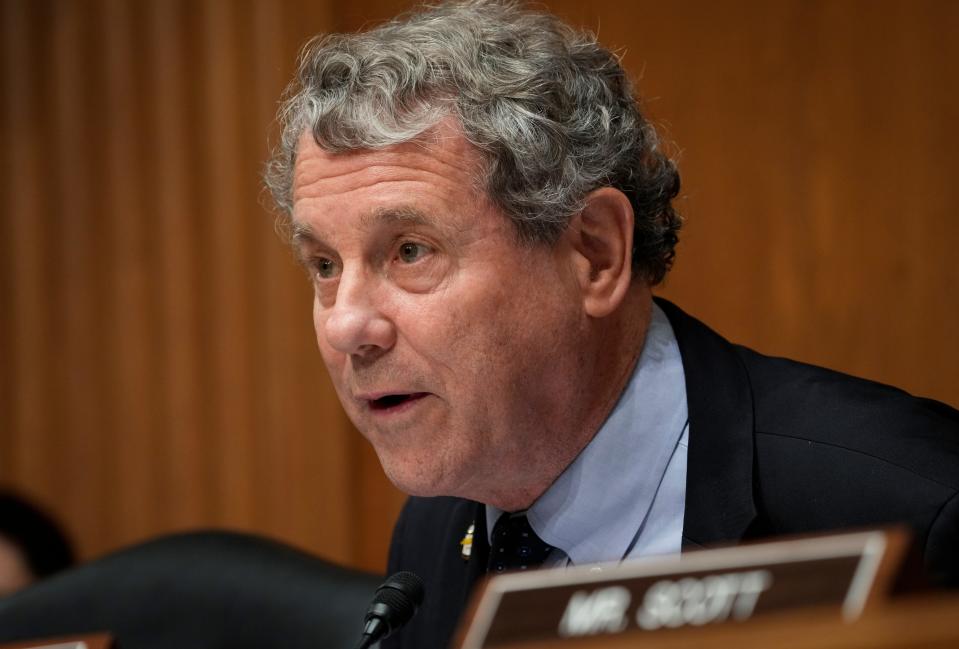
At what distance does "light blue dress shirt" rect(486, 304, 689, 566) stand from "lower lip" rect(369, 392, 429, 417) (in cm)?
26

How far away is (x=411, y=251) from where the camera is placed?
1800 mm

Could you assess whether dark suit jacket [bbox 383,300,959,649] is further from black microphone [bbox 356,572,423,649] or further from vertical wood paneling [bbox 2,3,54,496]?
vertical wood paneling [bbox 2,3,54,496]

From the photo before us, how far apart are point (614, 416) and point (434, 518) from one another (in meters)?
0.48

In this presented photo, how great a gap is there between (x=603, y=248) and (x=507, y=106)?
0.85 feet

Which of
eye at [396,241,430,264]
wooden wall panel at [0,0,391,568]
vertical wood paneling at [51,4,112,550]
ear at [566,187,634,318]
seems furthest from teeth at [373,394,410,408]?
vertical wood paneling at [51,4,112,550]

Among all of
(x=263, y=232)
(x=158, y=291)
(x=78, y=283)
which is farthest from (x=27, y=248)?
(x=263, y=232)

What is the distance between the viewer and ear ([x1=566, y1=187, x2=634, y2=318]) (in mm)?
1883

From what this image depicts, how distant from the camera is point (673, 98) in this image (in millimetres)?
3094

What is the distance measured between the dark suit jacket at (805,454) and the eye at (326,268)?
53cm

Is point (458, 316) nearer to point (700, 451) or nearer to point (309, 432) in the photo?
point (700, 451)

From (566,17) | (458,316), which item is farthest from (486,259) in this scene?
(566,17)

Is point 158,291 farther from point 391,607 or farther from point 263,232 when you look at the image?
point 391,607

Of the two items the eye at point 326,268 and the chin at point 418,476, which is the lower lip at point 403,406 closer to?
the chin at point 418,476

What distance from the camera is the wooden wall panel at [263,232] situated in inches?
112
